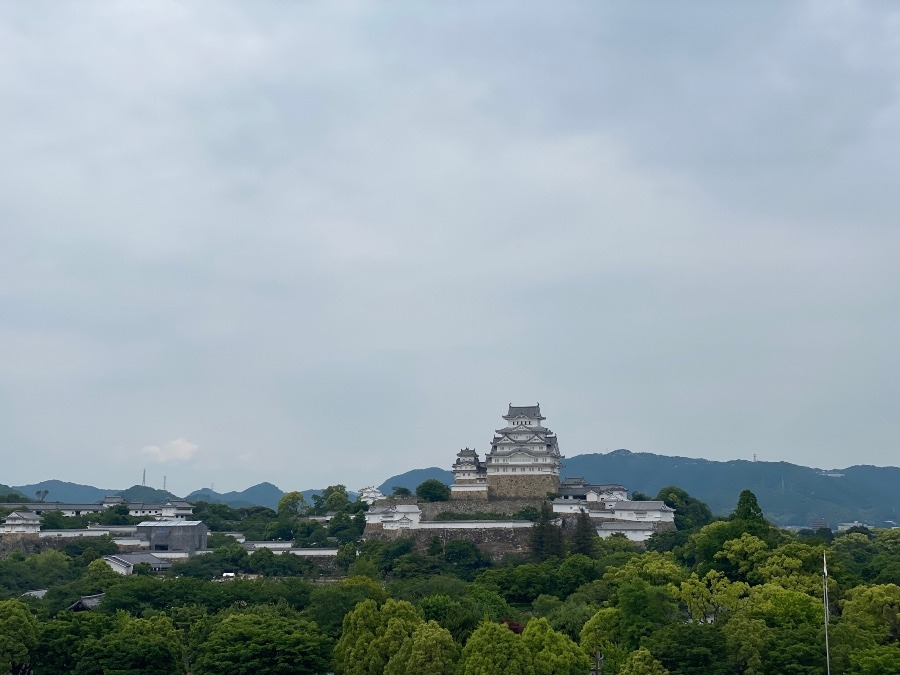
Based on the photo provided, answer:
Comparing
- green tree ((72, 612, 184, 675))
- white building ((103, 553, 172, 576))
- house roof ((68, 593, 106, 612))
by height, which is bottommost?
green tree ((72, 612, 184, 675))

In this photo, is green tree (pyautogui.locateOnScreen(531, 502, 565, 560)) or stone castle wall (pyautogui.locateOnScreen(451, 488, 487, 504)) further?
stone castle wall (pyautogui.locateOnScreen(451, 488, 487, 504))

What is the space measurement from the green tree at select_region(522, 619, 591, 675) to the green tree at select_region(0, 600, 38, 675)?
1307 cm

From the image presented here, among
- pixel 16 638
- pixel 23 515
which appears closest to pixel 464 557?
pixel 16 638

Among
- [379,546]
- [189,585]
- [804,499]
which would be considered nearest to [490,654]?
[189,585]

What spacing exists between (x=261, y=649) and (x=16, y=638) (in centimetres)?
653

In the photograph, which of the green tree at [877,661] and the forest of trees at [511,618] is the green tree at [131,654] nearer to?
the forest of trees at [511,618]

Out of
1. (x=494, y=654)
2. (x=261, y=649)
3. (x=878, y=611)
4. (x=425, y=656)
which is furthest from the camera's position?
(x=878, y=611)

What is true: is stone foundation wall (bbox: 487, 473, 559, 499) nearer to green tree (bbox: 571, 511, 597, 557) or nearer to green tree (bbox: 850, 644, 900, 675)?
green tree (bbox: 571, 511, 597, 557)

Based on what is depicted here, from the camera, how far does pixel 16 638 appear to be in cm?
3206

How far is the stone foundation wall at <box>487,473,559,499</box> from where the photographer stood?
5816cm

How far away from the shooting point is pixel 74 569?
49906mm

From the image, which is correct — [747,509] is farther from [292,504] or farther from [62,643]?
[292,504]

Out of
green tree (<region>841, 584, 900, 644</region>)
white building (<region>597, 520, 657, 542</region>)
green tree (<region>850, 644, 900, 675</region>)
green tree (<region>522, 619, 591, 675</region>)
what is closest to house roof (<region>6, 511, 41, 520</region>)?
white building (<region>597, 520, 657, 542</region>)

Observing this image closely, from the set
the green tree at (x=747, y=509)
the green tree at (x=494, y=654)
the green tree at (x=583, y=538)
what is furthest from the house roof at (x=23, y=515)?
the green tree at (x=494, y=654)
